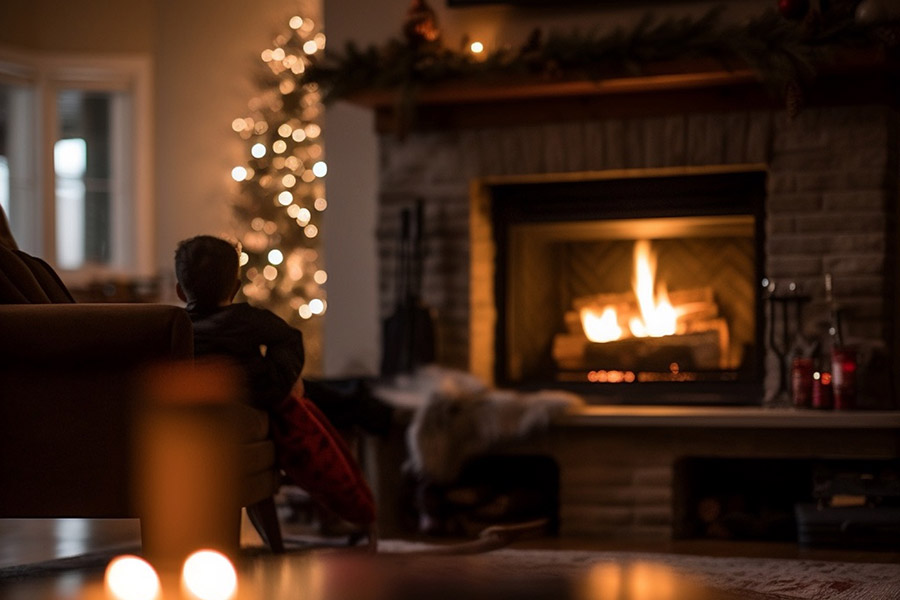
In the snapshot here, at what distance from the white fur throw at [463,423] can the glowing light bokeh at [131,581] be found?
2.70 metres

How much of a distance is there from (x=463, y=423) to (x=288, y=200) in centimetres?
347

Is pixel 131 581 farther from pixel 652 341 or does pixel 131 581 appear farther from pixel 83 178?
pixel 83 178

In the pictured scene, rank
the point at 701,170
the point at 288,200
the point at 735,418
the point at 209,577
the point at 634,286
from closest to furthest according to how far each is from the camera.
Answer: the point at 209,577
the point at 735,418
the point at 701,170
the point at 634,286
the point at 288,200

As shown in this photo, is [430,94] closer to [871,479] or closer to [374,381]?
[374,381]

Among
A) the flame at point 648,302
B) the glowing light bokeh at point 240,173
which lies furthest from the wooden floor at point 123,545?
the glowing light bokeh at point 240,173

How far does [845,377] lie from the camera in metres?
3.83

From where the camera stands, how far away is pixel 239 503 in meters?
2.92

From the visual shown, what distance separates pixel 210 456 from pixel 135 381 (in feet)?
0.77

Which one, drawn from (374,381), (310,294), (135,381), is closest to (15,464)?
(135,381)

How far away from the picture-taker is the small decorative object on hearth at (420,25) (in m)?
4.32

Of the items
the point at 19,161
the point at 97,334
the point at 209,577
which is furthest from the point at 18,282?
the point at 19,161

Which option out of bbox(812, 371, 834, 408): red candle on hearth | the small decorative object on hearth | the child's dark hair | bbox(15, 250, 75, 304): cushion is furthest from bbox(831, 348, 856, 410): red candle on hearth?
bbox(15, 250, 75, 304): cushion

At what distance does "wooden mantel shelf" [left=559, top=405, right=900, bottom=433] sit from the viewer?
3.71 meters

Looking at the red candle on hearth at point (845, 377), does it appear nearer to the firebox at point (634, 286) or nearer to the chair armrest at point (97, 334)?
the firebox at point (634, 286)
